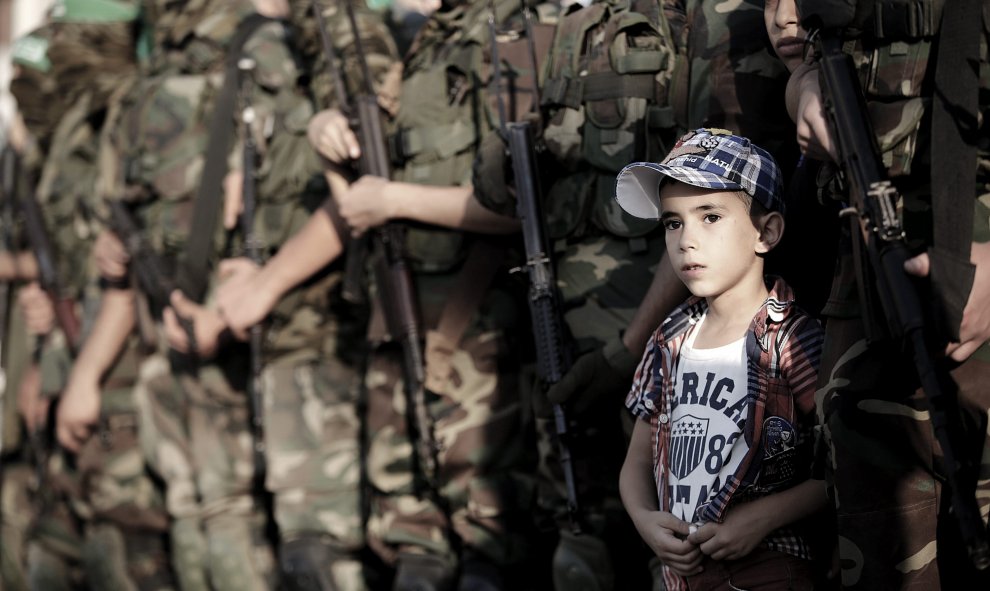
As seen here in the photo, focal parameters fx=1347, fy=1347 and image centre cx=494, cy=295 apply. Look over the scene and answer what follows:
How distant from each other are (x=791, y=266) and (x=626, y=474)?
2.11 feet

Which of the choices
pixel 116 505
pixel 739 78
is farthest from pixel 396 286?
pixel 116 505

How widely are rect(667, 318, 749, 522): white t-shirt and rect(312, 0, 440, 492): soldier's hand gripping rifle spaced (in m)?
1.69

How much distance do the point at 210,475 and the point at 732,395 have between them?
3414 millimetres

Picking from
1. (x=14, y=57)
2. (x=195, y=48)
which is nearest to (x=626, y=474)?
(x=195, y=48)

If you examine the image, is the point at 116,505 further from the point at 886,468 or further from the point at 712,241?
the point at 886,468

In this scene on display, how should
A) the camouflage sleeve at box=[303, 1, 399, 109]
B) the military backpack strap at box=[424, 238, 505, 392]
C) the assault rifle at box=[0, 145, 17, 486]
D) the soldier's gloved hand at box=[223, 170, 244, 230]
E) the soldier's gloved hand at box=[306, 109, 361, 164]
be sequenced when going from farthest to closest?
the assault rifle at box=[0, 145, 17, 486]
the soldier's gloved hand at box=[223, 170, 244, 230]
the camouflage sleeve at box=[303, 1, 399, 109]
the soldier's gloved hand at box=[306, 109, 361, 164]
the military backpack strap at box=[424, 238, 505, 392]

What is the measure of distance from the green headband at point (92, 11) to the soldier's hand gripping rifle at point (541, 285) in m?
4.19

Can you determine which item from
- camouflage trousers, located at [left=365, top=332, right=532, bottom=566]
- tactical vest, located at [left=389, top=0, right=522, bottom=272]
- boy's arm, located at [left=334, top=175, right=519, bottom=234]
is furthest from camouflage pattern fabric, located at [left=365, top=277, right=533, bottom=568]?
boy's arm, located at [left=334, top=175, right=519, bottom=234]

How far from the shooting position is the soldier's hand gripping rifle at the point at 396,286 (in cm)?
442

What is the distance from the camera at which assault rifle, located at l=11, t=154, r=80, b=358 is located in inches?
278

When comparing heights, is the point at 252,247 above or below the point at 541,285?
below

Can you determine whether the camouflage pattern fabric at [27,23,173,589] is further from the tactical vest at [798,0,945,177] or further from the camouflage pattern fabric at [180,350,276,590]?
the tactical vest at [798,0,945,177]

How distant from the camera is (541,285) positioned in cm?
369

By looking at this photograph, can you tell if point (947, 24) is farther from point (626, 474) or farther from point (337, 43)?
point (337, 43)
